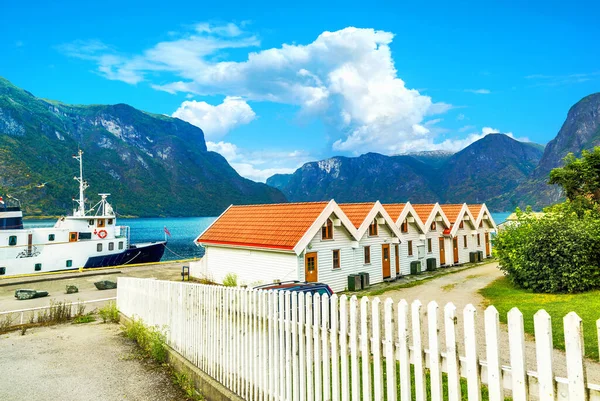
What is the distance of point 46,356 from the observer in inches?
384

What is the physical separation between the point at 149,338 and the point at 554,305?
51.9 feet

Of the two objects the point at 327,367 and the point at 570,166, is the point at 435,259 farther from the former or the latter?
the point at 327,367

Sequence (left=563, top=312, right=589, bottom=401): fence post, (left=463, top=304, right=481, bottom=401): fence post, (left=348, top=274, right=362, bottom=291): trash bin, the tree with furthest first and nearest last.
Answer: the tree
(left=348, top=274, right=362, bottom=291): trash bin
(left=463, top=304, right=481, bottom=401): fence post
(left=563, top=312, right=589, bottom=401): fence post

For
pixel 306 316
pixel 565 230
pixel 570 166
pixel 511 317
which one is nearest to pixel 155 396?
pixel 306 316

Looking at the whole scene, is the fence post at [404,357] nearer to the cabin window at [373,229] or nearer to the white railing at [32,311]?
the white railing at [32,311]

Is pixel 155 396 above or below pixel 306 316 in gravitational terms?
below

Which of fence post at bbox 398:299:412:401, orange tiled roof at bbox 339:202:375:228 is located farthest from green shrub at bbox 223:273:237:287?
fence post at bbox 398:299:412:401

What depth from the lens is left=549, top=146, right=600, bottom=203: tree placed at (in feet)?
79.3

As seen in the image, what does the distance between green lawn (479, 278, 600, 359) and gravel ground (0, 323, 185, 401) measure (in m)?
11.0

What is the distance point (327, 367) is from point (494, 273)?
27363mm

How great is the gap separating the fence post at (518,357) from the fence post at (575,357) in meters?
0.30

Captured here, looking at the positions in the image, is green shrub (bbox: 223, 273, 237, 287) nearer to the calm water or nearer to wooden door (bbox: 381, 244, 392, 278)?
wooden door (bbox: 381, 244, 392, 278)

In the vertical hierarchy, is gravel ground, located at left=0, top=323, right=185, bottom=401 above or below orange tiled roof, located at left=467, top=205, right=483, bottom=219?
below

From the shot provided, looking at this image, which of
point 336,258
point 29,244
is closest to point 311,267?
point 336,258
